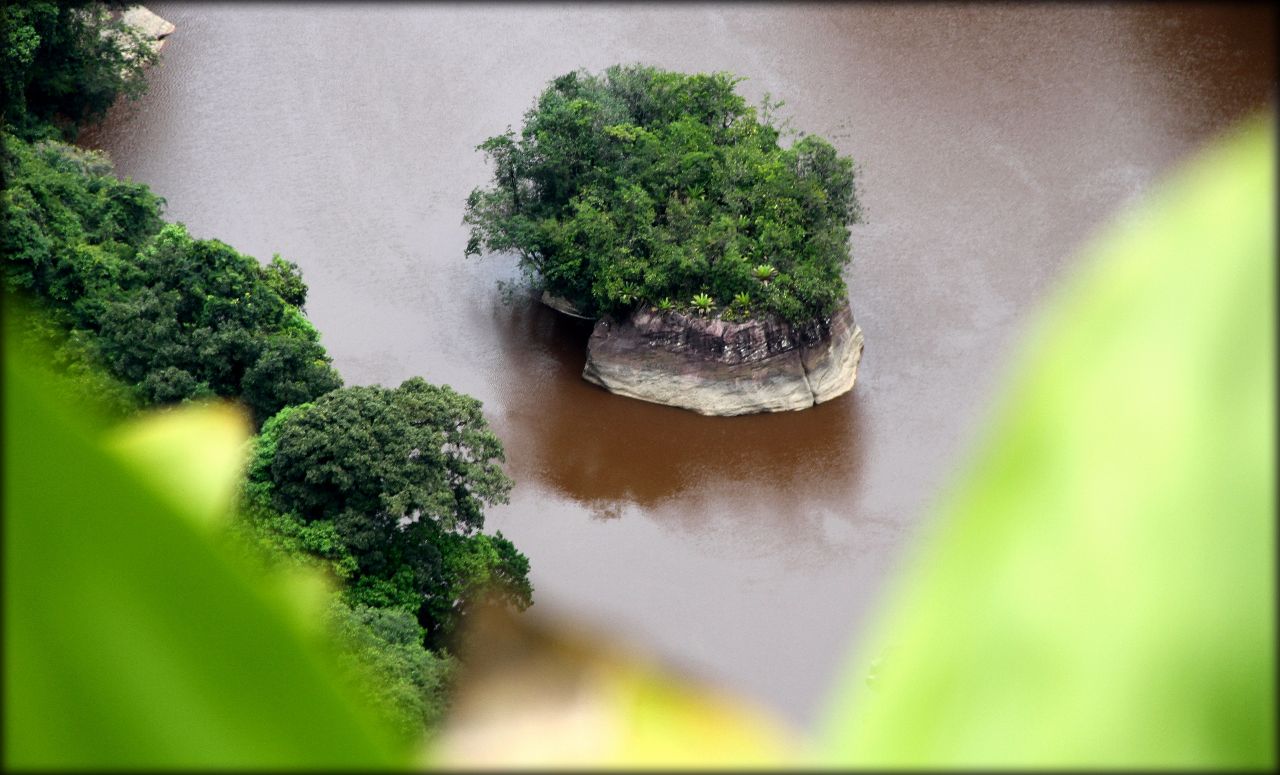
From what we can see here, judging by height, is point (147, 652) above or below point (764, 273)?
above

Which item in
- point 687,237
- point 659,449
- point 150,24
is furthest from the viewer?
point 150,24

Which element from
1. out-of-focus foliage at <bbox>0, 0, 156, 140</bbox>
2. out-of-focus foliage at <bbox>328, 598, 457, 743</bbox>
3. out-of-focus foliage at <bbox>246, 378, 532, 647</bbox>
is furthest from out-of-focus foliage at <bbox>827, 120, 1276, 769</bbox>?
out-of-focus foliage at <bbox>0, 0, 156, 140</bbox>

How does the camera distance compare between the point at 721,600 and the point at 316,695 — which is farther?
the point at 721,600

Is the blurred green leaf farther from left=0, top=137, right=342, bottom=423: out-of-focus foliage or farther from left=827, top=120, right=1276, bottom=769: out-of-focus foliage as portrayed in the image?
left=0, top=137, right=342, bottom=423: out-of-focus foliage

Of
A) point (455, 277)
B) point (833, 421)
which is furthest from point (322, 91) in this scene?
point (833, 421)

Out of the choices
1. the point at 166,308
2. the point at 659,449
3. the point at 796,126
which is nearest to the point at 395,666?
the point at 166,308

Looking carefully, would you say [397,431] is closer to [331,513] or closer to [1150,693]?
[331,513]

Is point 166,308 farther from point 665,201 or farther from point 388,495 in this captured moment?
point 665,201

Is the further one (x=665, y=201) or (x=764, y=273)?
(x=665, y=201)
